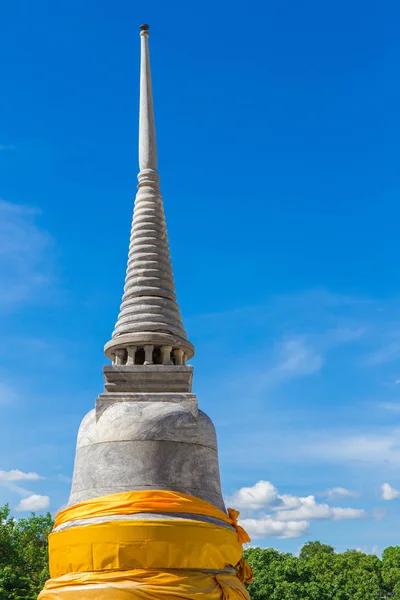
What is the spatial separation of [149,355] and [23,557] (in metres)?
30.2

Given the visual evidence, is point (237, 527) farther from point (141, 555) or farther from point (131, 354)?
point (131, 354)

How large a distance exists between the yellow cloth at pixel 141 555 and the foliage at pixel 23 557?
23491 millimetres

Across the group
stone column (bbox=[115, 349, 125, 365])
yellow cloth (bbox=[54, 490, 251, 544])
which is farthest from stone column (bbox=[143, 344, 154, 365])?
yellow cloth (bbox=[54, 490, 251, 544])

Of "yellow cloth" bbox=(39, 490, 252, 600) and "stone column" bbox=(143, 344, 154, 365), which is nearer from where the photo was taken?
"yellow cloth" bbox=(39, 490, 252, 600)

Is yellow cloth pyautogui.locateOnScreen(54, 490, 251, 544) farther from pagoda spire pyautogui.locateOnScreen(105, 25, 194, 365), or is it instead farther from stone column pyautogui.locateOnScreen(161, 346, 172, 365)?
stone column pyautogui.locateOnScreen(161, 346, 172, 365)

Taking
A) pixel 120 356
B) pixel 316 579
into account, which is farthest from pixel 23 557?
pixel 120 356

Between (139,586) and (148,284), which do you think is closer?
(139,586)

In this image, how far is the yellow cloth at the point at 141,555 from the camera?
10648 millimetres

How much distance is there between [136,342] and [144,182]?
4.19 m

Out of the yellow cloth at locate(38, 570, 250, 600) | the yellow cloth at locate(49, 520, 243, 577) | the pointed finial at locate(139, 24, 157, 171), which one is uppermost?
the pointed finial at locate(139, 24, 157, 171)

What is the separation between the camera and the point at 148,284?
15.0 meters

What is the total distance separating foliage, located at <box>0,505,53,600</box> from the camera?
32844 mm

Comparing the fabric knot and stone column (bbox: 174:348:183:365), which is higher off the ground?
stone column (bbox: 174:348:183:365)

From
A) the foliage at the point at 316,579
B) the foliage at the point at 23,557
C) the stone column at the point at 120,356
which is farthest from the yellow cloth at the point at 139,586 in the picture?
the foliage at the point at 316,579
